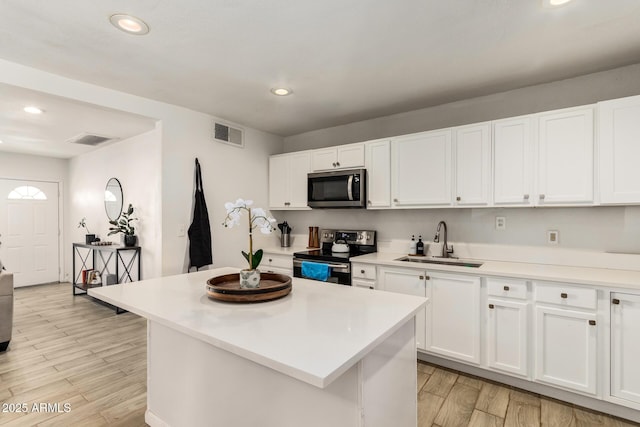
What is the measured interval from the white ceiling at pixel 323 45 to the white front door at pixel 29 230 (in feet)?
15.6

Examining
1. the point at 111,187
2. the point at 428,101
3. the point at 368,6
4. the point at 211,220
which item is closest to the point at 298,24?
the point at 368,6

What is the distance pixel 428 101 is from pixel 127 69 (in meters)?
2.68

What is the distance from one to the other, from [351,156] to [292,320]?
8.28 feet

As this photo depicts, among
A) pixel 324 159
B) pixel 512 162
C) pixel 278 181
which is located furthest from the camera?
pixel 278 181

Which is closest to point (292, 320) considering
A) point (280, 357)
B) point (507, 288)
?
point (280, 357)

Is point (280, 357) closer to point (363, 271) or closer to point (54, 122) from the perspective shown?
point (363, 271)

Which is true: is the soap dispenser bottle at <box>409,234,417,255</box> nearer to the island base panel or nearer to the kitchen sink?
the kitchen sink

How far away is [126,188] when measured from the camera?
474cm

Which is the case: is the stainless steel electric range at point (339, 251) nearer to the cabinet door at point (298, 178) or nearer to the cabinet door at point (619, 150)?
the cabinet door at point (298, 178)

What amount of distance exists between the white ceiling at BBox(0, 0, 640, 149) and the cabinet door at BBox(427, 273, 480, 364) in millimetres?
1697

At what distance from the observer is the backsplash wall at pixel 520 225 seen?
8.02ft

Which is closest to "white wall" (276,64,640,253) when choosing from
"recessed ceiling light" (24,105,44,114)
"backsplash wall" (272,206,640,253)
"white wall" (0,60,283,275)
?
"backsplash wall" (272,206,640,253)

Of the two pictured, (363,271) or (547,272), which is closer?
(547,272)

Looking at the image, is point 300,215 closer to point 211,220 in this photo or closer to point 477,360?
point 211,220
